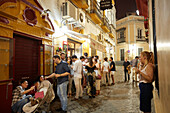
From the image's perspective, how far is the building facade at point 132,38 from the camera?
30.3 metres

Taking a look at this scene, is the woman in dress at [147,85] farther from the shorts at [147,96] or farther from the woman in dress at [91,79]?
the woman in dress at [91,79]

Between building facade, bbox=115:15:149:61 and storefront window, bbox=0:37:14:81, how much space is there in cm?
→ 2946

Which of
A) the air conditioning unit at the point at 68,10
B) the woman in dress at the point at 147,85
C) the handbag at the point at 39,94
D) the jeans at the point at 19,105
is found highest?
the air conditioning unit at the point at 68,10

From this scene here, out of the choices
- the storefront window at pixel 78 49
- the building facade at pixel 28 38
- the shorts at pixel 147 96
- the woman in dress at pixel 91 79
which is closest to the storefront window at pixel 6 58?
the building facade at pixel 28 38

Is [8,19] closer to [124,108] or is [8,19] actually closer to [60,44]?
[60,44]

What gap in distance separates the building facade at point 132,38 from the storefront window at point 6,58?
2946cm

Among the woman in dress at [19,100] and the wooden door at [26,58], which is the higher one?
the wooden door at [26,58]

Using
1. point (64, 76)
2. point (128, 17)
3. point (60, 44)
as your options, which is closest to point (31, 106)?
point (64, 76)

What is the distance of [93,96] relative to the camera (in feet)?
18.7

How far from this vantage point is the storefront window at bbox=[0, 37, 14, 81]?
11.9 ft

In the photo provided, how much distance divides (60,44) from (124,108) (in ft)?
14.6

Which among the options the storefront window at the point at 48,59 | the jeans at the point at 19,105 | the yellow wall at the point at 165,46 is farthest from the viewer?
the storefront window at the point at 48,59

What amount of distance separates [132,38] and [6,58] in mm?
30949

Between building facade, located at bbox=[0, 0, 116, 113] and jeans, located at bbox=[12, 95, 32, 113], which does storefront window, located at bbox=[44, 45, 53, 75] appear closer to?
building facade, located at bbox=[0, 0, 116, 113]
